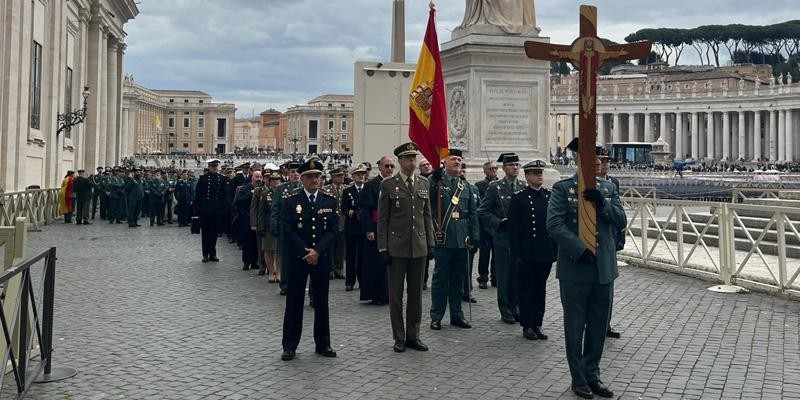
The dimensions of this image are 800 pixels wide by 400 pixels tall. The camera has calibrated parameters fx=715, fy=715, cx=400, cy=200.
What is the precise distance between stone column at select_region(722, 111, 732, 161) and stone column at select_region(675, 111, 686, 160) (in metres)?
6.52

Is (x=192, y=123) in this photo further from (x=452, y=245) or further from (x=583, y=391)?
(x=583, y=391)

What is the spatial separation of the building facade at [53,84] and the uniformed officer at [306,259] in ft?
58.2

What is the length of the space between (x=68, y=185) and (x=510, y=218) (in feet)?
68.3

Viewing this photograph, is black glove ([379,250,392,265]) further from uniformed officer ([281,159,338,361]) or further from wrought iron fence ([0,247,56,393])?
wrought iron fence ([0,247,56,393])

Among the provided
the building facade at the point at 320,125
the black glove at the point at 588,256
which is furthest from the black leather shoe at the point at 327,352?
→ the building facade at the point at 320,125

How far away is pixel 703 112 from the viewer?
112375 mm

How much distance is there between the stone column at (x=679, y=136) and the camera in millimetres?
116875

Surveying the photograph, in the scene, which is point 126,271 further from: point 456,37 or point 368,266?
point 456,37

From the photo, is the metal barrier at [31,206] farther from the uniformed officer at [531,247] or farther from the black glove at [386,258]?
the uniformed officer at [531,247]

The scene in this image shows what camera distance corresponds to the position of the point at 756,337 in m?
7.98

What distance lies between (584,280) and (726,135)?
11883 centimetres

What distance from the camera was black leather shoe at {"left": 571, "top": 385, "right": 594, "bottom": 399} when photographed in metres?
5.87

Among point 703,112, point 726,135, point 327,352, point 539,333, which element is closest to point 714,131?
point 726,135

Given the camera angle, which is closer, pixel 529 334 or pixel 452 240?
pixel 529 334
